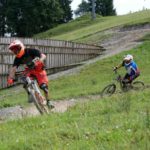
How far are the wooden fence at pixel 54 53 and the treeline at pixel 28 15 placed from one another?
116 ft

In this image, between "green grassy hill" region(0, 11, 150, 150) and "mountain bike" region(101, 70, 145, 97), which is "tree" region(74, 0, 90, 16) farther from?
"green grassy hill" region(0, 11, 150, 150)

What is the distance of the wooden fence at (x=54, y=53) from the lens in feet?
89.2

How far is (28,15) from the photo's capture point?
69375 mm

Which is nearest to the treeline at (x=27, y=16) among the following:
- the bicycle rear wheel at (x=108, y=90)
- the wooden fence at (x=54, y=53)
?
the wooden fence at (x=54, y=53)

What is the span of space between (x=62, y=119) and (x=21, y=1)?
62032 mm

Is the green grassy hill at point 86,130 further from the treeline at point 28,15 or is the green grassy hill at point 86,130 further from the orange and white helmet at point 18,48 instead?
the treeline at point 28,15

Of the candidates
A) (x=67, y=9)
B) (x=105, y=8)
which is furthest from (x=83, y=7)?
(x=67, y=9)

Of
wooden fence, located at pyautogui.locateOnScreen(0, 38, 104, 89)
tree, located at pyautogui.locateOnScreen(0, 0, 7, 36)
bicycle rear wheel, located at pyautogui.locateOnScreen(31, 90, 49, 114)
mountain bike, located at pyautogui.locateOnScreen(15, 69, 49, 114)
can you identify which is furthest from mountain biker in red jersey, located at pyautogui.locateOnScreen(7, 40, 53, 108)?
tree, located at pyautogui.locateOnScreen(0, 0, 7, 36)

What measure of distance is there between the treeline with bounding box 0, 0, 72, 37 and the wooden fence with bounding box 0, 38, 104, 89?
35296mm

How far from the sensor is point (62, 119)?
895 centimetres

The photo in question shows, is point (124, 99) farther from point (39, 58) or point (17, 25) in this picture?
point (17, 25)

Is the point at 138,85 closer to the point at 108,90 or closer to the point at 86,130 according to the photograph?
the point at 108,90

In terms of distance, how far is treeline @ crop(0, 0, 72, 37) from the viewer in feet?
227

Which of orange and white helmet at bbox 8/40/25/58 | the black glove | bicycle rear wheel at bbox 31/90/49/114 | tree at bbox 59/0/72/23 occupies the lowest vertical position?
bicycle rear wheel at bbox 31/90/49/114
